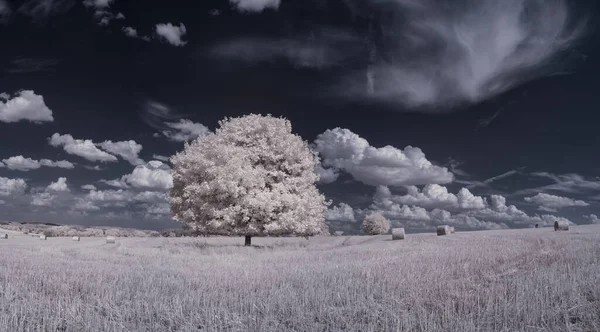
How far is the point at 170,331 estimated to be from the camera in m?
7.81

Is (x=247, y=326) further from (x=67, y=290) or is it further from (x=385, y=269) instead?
(x=385, y=269)

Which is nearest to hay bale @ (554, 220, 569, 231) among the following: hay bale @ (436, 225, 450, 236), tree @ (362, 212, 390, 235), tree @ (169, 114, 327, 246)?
hay bale @ (436, 225, 450, 236)

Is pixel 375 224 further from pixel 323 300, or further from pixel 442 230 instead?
pixel 323 300

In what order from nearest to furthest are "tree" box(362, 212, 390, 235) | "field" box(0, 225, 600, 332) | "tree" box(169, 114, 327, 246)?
"field" box(0, 225, 600, 332) < "tree" box(169, 114, 327, 246) < "tree" box(362, 212, 390, 235)

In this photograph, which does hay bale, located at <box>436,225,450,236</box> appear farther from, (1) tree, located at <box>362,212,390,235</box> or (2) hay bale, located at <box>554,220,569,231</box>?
(1) tree, located at <box>362,212,390,235</box>

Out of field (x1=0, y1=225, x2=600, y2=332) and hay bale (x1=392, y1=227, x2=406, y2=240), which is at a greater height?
hay bale (x1=392, y1=227, x2=406, y2=240)

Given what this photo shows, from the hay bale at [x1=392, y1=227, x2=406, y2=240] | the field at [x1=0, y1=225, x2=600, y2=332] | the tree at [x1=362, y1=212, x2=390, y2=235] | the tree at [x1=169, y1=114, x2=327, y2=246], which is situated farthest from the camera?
the tree at [x1=362, y1=212, x2=390, y2=235]

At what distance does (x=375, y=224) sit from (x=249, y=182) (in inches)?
2578

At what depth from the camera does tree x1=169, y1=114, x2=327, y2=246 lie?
96.4ft

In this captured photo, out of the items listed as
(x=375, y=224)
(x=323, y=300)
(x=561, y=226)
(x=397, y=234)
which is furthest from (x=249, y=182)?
(x=375, y=224)

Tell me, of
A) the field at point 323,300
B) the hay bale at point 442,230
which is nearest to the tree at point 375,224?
the hay bale at point 442,230

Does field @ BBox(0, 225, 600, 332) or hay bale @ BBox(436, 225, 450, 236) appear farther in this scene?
hay bale @ BBox(436, 225, 450, 236)

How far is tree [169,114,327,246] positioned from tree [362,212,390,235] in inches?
2313

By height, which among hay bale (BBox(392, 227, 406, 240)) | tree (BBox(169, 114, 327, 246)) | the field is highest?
tree (BBox(169, 114, 327, 246))
